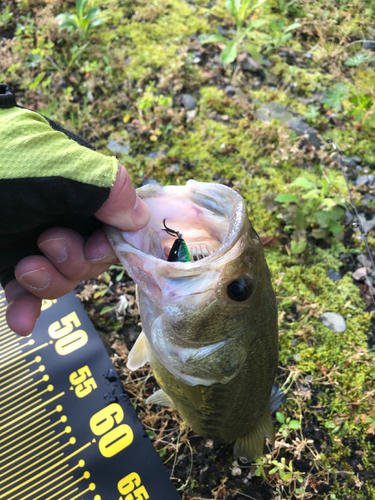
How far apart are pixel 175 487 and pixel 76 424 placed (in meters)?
0.83

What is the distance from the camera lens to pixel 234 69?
4590mm

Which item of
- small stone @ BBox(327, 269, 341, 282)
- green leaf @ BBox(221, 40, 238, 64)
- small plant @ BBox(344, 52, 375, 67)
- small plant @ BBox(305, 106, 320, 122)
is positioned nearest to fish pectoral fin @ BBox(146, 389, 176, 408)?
small stone @ BBox(327, 269, 341, 282)

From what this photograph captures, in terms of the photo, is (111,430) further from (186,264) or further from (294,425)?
(186,264)

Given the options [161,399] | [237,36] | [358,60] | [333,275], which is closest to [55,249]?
[161,399]

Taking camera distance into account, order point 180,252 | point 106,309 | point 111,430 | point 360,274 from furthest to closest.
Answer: point 360,274, point 106,309, point 111,430, point 180,252

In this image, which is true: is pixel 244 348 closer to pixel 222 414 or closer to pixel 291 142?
pixel 222 414

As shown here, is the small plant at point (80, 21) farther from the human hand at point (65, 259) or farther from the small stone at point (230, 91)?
the human hand at point (65, 259)

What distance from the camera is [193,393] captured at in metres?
1.77

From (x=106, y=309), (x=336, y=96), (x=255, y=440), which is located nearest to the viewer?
(x=255, y=440)

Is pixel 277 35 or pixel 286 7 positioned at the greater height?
pixel 286 7

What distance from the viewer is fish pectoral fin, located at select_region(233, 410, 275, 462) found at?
86.7 inches

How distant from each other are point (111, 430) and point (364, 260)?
2666 millimetres

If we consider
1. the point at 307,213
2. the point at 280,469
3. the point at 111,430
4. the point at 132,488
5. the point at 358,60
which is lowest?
the point at 280,469

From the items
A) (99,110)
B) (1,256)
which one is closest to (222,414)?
(1,256)
